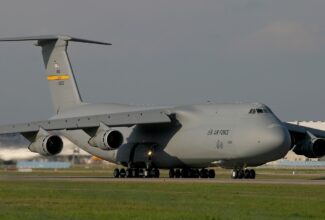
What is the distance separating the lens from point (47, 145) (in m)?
47.1

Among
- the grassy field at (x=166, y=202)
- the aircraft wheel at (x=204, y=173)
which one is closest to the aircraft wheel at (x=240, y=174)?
the aircraft wheel at (x=204, y=173)

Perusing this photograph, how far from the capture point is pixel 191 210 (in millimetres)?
22078

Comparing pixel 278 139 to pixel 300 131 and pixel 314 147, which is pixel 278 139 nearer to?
pixel 314 147

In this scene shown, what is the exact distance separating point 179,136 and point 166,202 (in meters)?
22.6

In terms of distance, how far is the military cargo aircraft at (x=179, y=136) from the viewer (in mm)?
44031

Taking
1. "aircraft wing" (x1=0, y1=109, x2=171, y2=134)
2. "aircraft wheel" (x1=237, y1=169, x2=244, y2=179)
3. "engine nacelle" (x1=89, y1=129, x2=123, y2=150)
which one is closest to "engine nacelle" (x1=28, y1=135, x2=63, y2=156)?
"aircraft wing" (x1=0, y1=109, x2=171, y2=134)

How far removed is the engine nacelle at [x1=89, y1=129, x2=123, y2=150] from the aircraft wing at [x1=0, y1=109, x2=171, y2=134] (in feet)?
3.53

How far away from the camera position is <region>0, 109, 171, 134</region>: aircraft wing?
4766cm

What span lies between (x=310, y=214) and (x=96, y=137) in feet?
88.4

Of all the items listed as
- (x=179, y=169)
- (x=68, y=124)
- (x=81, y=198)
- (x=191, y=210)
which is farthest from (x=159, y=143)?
(x=191, y=210)

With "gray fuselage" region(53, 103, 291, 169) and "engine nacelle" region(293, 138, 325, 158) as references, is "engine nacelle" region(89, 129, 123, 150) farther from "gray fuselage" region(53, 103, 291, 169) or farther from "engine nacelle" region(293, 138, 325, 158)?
"engine nacelle" region(293, 138, 325, 158)

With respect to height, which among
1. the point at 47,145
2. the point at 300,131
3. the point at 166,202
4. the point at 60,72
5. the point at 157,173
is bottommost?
the point at 166,202

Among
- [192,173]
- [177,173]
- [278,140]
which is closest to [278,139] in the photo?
[278,140]

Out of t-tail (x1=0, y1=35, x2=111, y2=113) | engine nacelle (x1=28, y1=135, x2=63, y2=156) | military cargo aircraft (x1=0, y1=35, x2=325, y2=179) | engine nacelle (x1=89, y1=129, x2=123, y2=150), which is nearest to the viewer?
military cargo aircraft (x1=0, y1=35, x2=325, y2=179)
